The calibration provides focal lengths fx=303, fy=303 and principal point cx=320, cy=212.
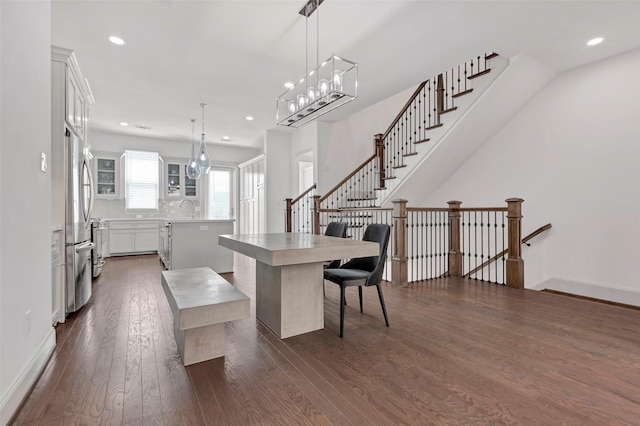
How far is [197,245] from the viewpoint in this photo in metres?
4.93

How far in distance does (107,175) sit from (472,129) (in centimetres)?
805

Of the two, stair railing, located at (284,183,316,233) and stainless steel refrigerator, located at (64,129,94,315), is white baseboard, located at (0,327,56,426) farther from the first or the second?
→ stair railing, located at (284,183,316,233)

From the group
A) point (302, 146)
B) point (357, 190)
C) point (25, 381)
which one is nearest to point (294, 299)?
point (25, 381)

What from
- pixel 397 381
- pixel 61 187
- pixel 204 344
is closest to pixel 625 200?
pixel 397 381

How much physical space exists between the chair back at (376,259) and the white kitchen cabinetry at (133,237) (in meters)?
6.04

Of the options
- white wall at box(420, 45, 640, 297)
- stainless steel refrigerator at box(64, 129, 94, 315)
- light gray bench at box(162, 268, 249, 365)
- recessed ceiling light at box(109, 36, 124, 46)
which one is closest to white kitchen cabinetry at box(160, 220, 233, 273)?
stainless steel refrigerator at box(64, 129, 94, 315)

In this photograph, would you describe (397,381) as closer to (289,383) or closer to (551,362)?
(289,383)

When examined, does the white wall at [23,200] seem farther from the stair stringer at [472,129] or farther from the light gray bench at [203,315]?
the stair stringer at [472,129]

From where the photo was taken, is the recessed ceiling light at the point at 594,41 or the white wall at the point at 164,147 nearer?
the recessed ceiling light at the point at 594,41

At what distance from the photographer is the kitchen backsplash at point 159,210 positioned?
24.2ft

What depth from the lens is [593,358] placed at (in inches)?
82.3

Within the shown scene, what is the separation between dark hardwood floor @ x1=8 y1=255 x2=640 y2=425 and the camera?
5.02 ft

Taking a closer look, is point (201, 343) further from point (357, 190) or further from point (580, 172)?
point (580, 172)

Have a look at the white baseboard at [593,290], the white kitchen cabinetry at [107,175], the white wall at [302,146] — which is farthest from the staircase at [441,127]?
the white kitchen cabinetry at [107,175]
